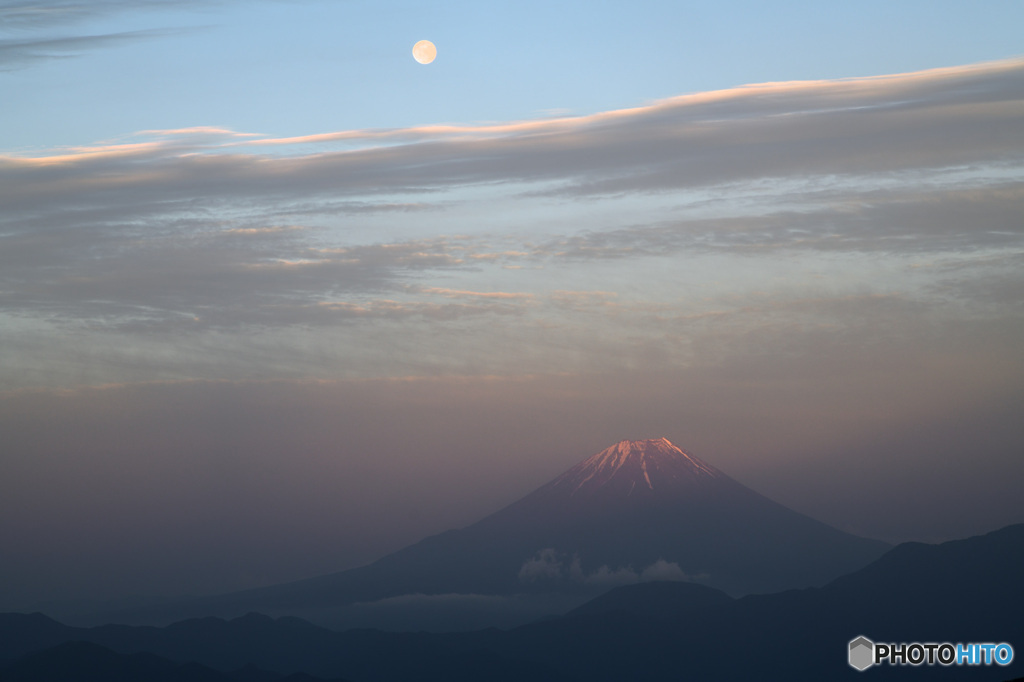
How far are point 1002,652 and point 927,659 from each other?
7.60 feet

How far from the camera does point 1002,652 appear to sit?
29.4 m

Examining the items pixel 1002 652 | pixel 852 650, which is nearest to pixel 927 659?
pixel 1002 652

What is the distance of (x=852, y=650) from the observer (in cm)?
4419

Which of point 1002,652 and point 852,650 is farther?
point 852,650

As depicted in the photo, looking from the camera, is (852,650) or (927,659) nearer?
(927,659)

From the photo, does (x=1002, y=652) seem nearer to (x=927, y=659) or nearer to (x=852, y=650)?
(x=927, y=659)

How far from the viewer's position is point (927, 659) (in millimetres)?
29484

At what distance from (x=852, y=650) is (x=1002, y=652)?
15.6 meters

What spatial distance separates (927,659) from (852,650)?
51.4 ft
